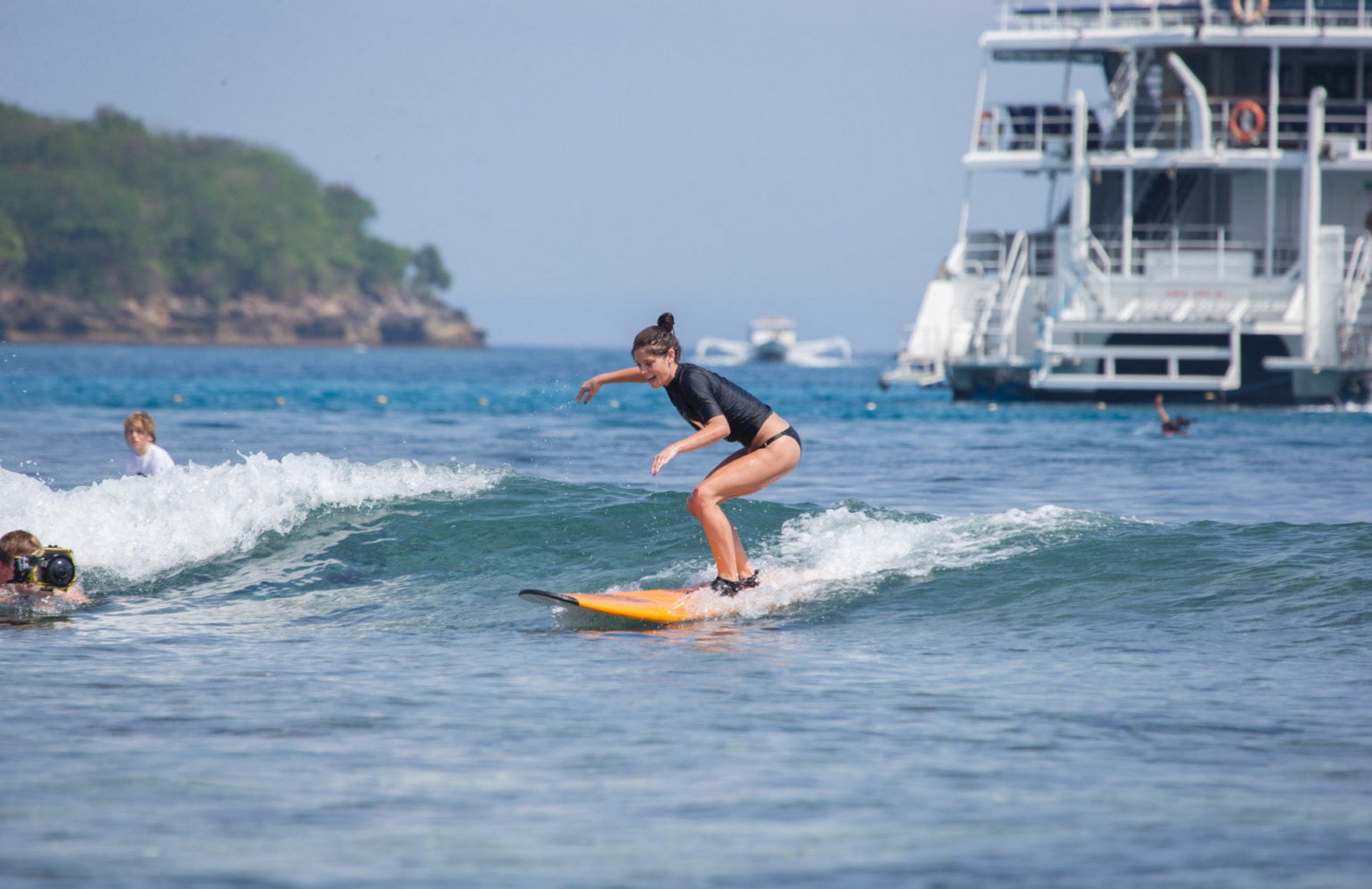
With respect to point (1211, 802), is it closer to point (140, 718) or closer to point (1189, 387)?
point (140, 718)

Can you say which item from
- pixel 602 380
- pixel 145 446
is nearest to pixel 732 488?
pixel 602 380

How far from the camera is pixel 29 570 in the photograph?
30.3 feet

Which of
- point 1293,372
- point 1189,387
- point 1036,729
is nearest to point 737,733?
point 1036,729

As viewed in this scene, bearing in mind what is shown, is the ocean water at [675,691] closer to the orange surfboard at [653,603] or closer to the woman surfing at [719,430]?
the orange surfboard at [653,603]

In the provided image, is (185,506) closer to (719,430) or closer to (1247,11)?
(719,430)

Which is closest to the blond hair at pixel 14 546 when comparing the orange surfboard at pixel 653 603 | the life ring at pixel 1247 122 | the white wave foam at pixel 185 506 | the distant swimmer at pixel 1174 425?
the white wave foam at pixel 185 506

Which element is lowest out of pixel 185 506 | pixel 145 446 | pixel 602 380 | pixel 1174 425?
pixel 185 506

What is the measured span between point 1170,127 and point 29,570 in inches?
1220

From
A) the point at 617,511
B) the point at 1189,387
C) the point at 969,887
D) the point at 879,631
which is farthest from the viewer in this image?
the point at 1189,387

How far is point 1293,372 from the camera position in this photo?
110ft

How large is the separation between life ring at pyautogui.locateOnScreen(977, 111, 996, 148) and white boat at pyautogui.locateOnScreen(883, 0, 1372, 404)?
0.13 feet

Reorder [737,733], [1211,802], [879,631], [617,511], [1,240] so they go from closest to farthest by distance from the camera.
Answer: [1211,802] → [737,733] → [879,631] → [617,511] → [1,240]

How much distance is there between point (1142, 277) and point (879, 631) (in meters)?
25.9

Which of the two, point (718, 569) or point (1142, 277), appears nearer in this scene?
point (718, 569)
